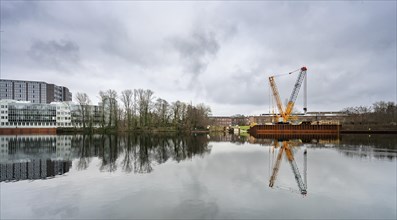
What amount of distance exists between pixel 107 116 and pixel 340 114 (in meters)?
96.2

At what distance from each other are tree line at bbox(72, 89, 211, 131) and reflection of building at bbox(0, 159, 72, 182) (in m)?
63.3

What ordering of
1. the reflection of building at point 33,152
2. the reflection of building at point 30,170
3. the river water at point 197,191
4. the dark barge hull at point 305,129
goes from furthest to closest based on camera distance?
1. the dark barge hull at point 305,129
2. the reflection of building at point 33,152
3. the reflection of building at point 30,170
4. the river water at point 197,191

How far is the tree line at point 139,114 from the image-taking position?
274 ft

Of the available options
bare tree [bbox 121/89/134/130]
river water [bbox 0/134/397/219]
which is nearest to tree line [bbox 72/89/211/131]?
bare tree [bbox 121/89/134/130]

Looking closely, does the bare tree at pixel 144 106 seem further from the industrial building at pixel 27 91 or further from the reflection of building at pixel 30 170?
the industrial building at pixel 27 91

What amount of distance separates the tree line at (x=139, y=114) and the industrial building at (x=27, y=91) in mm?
64581

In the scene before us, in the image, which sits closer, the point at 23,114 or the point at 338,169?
the point at 338,169

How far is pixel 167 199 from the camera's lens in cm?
1017

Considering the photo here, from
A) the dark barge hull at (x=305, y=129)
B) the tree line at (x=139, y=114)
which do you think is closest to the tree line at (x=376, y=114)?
the dark barge hull at (x=305, y=129)

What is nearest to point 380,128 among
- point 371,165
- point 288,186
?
point 371,165

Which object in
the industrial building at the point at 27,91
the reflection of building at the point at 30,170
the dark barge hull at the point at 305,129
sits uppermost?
the industrial building at the point at 27,91

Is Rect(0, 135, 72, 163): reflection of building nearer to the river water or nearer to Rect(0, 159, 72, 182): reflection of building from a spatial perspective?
Rect(0, 159, 72, 182): reflection of building

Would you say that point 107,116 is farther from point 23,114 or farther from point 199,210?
point 199,210

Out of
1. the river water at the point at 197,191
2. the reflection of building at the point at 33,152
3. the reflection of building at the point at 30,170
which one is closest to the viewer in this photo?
the river water at the point at 197,191
